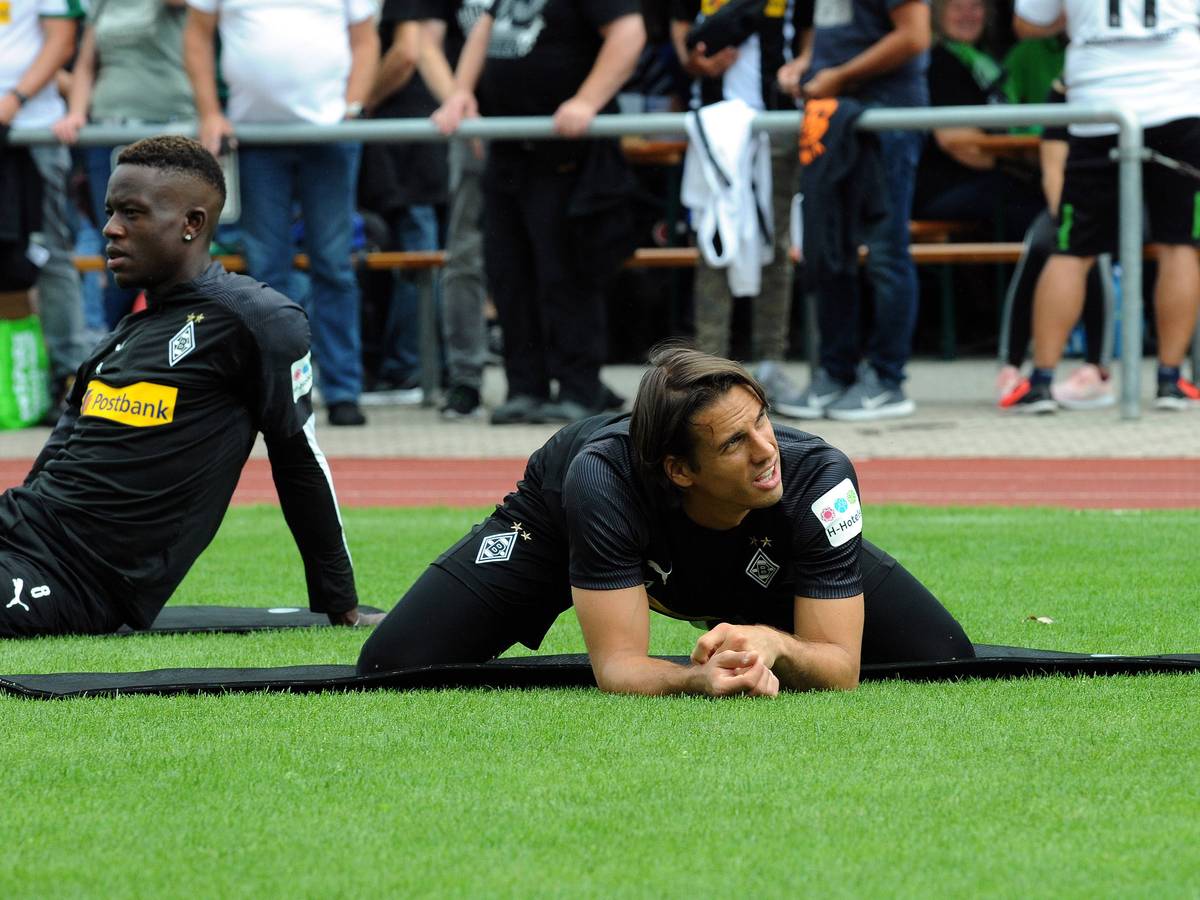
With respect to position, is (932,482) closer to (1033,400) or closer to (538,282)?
(1033,400)

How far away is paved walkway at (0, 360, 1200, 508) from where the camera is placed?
8.23m

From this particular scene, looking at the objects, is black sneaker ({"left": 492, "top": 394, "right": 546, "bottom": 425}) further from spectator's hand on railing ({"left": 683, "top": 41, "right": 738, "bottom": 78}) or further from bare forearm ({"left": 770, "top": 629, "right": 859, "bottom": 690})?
bare forearm ({"left": 770, "top": 629, "right": 859, "bottom": 690})

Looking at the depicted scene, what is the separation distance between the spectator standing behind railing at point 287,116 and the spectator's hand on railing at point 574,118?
1.13 m

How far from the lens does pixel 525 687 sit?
4574 mm

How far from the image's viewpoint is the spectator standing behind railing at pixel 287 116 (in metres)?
9.64

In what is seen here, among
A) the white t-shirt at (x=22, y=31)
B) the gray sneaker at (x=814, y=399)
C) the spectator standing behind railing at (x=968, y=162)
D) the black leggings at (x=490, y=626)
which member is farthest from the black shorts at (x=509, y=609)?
the spectator standing behind railing at (x=968, y=162)

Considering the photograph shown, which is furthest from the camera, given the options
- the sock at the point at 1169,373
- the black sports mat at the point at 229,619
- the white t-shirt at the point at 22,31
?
the white t-shirt at the point at 22,31

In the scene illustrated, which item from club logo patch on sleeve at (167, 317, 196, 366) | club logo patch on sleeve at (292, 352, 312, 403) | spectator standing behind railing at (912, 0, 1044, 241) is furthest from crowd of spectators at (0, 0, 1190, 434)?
club logo patch on sleeve at (167, 317, 196, 366)

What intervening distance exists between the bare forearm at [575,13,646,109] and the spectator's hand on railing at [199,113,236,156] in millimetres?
1585

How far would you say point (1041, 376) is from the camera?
398 inches

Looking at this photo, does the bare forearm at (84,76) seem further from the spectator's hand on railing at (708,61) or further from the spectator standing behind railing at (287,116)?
the spectator's hand on railing at (708,61)

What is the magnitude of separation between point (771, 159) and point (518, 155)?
132 cm

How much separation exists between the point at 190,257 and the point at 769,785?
2526 millimetres

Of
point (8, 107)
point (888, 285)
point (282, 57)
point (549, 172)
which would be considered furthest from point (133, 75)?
point (888, 285)
